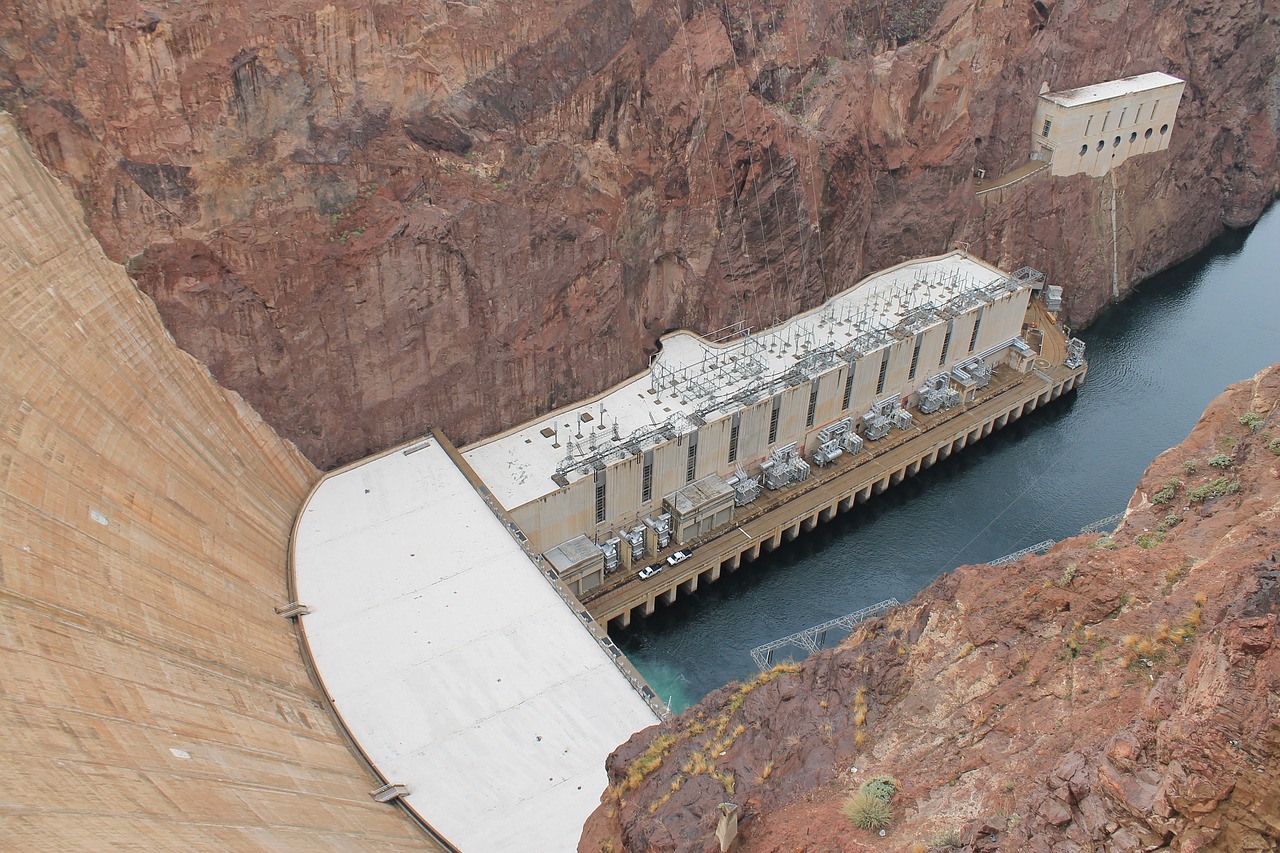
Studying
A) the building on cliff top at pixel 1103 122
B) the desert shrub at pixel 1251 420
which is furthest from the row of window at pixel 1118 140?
the desert shrub at pixel 1251 420

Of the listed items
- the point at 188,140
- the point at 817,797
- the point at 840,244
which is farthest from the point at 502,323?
the point at 817,797

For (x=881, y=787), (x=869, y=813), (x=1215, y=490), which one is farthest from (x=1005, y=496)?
(x=869, y=813)

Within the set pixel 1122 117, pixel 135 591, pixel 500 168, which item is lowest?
pixel 135 591

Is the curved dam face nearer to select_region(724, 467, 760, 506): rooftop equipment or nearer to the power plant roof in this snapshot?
select_region(724, 467, 760, 506): rooftop equipment

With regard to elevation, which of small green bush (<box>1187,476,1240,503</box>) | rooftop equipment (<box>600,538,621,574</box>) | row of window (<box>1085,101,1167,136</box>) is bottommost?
rooftop equipment (<box>600,538,621,574</box>)

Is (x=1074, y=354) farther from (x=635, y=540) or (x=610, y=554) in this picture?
(x=610, y=554)

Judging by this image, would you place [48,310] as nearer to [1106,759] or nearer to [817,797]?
[817,797]

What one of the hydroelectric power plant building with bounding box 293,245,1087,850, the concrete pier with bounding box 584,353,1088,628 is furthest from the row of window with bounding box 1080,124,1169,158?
the concrete pier with bounding box 584,353,1088,628

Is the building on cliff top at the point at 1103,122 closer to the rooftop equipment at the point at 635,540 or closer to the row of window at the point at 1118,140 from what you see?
the row of window at the point at 1118,140
